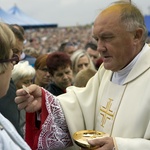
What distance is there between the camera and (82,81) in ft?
12.5

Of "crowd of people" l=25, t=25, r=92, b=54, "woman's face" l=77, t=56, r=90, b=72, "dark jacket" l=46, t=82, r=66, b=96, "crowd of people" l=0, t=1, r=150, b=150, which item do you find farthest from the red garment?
"crowd of people" l=25, t=25, r=92, b=54

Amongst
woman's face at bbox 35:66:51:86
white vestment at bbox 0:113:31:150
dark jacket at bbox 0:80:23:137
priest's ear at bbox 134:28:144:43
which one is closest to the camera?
white vestment at bbox 0:113:31:150

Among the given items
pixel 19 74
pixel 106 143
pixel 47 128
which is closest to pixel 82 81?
pixel 19 74

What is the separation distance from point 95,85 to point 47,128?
488 millimetres

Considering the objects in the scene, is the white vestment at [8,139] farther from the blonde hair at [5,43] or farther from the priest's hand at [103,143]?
the priest's hand at [103,143]

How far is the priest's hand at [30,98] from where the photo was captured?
237cm

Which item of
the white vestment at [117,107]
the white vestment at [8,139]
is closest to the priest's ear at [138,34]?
the white vestment at [117,107]

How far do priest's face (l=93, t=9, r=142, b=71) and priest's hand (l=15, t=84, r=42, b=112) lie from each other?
1.77 feet

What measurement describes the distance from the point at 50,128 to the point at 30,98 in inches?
9.9

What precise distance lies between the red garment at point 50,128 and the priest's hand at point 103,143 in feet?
1.62

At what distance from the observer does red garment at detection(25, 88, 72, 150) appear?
8.10 feet

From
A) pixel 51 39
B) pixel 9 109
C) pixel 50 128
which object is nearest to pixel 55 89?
pixel 9 109

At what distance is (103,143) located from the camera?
6.76ft

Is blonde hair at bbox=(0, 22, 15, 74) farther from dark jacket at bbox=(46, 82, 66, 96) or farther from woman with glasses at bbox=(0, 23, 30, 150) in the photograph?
dark jacket at bbox=(46, 82, 66, 96)
